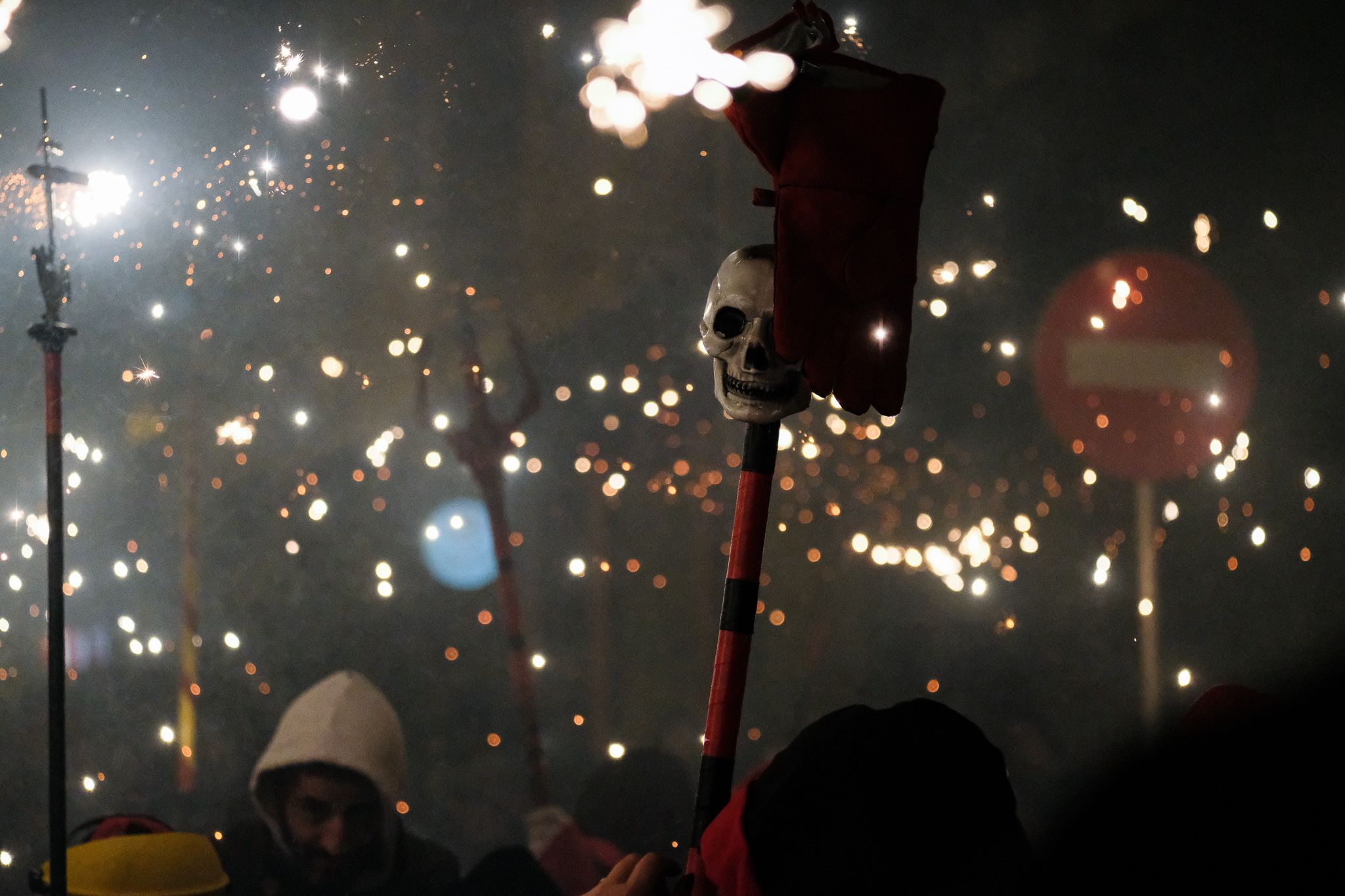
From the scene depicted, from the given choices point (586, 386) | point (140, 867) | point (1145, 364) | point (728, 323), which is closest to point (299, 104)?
point (586, 386)

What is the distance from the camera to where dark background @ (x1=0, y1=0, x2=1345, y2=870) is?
147 centimetres

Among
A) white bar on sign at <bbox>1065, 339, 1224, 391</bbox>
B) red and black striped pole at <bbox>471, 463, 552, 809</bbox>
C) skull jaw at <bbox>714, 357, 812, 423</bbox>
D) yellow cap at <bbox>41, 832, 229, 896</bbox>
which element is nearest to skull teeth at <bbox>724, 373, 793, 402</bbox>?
skull jaw at <bbox>714, 357, 812, 423</bbox>

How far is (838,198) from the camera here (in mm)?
858

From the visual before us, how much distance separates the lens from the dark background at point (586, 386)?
147cm

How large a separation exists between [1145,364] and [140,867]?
1.53 m

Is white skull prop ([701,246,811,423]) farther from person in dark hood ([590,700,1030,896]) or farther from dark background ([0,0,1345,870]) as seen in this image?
dark background ([0,0,1345,870])

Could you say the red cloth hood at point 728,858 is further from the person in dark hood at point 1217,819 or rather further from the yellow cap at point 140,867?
the yellow cap at point 140,867

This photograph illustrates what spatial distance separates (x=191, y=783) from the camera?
154 centimetres

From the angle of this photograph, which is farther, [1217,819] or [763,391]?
[763,391]

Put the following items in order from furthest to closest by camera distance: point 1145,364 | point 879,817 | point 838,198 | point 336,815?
point 1145,364 < point 336,815 < point 838,198 < point 879,817

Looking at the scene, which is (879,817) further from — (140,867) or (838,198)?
(140,867)

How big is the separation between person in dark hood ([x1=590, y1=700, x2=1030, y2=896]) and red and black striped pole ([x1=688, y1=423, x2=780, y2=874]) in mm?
230

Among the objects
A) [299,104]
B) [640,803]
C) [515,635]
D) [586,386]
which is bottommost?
[640,803]

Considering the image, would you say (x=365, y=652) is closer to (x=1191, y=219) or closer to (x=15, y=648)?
(x=15, y=648)
